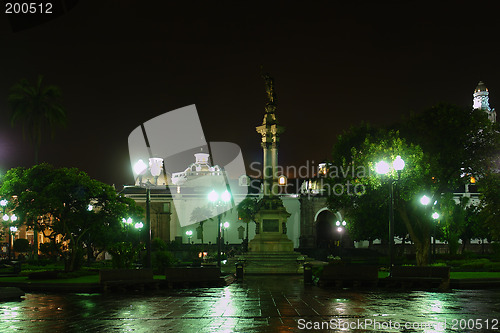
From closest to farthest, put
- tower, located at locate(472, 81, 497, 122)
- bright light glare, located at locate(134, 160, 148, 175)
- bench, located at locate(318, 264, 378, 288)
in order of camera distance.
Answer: bench, located at locate(318, 264, 378, 288), bright light glare, located at locate(134, 160, 148, 175), tower, located at locate(472, 81, 497, 122)

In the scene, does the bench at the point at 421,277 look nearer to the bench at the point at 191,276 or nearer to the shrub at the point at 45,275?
the bench at the point at 191,276

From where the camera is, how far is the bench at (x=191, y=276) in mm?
22703

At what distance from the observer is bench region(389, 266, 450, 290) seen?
2159 centimetres

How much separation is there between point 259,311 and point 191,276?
882 cm

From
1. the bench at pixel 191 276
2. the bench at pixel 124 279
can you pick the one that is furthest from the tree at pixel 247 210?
the bench at pixel 124 279

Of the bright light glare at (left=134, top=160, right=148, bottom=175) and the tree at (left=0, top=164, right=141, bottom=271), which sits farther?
the bright light glare at (left=134, top=160, right=148, bottom=175)

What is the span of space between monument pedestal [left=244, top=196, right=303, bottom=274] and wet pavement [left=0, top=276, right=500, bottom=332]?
12810mm

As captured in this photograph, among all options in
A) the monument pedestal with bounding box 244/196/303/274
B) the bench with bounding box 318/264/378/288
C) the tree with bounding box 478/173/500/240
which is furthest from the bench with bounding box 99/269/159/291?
the tree with bounding box 478/173/500/240

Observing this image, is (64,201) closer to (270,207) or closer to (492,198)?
(270,207)

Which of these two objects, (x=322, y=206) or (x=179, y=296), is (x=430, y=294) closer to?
(x=179, y=296)

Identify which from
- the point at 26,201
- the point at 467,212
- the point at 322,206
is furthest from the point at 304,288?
the point at 322,206

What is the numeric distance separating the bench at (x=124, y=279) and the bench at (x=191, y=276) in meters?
0.65

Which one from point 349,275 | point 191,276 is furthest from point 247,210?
point 349,275

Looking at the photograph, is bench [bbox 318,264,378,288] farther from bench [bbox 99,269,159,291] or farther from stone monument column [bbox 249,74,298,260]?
stone monument column [bbox 249,74,298,260]
